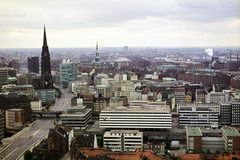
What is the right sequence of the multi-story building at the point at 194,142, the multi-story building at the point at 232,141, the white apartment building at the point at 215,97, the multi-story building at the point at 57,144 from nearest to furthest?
the multi-story building at the point at 232,141 → the multi-story building at the point at 57,144 → the multi-story building at the point at 194,142 → the white apartment building at the point at 215,97

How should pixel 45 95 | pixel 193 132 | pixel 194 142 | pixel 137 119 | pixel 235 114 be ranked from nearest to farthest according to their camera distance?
pixel 194 142
pixel 193 132
pixel 137 119
pixel 235 114
pixel 45 95

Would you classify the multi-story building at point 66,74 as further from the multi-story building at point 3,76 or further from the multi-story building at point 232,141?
the multi-story building at point 232,141

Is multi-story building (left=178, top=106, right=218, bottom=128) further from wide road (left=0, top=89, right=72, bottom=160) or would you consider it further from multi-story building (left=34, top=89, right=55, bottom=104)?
multi-story building (left=34, top=89, right=55, bottom=104)

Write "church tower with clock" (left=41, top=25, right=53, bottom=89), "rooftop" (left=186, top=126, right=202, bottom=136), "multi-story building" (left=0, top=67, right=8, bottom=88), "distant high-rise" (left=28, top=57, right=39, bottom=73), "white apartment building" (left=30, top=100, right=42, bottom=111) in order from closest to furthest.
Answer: "rooftop" (left=186, top=126, right=202, bottom=136)
"white apartment building" (left=30, top=100, right=42, bottom=111)
"church tower with clock" (left=41, top=25, right=53, bottom=89)
"multi-story building" (left=0, top=67, right=8, bottom=88)
"distant high-rise" (left=28, top=57, right=39, bottom=73)

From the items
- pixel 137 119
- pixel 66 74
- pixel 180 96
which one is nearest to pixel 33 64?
pixel 66 74

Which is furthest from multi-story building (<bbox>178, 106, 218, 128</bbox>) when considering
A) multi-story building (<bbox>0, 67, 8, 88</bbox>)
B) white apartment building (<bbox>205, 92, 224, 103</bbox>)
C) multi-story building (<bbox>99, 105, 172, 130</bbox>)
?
multi-story building (<bbox>0, 67, 8, 88</bbox>)

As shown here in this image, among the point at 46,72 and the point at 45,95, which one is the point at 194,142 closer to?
the point at 45,95

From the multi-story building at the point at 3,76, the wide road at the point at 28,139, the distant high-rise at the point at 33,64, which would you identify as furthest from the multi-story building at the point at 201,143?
the distant high-rise at the point at 33,64
